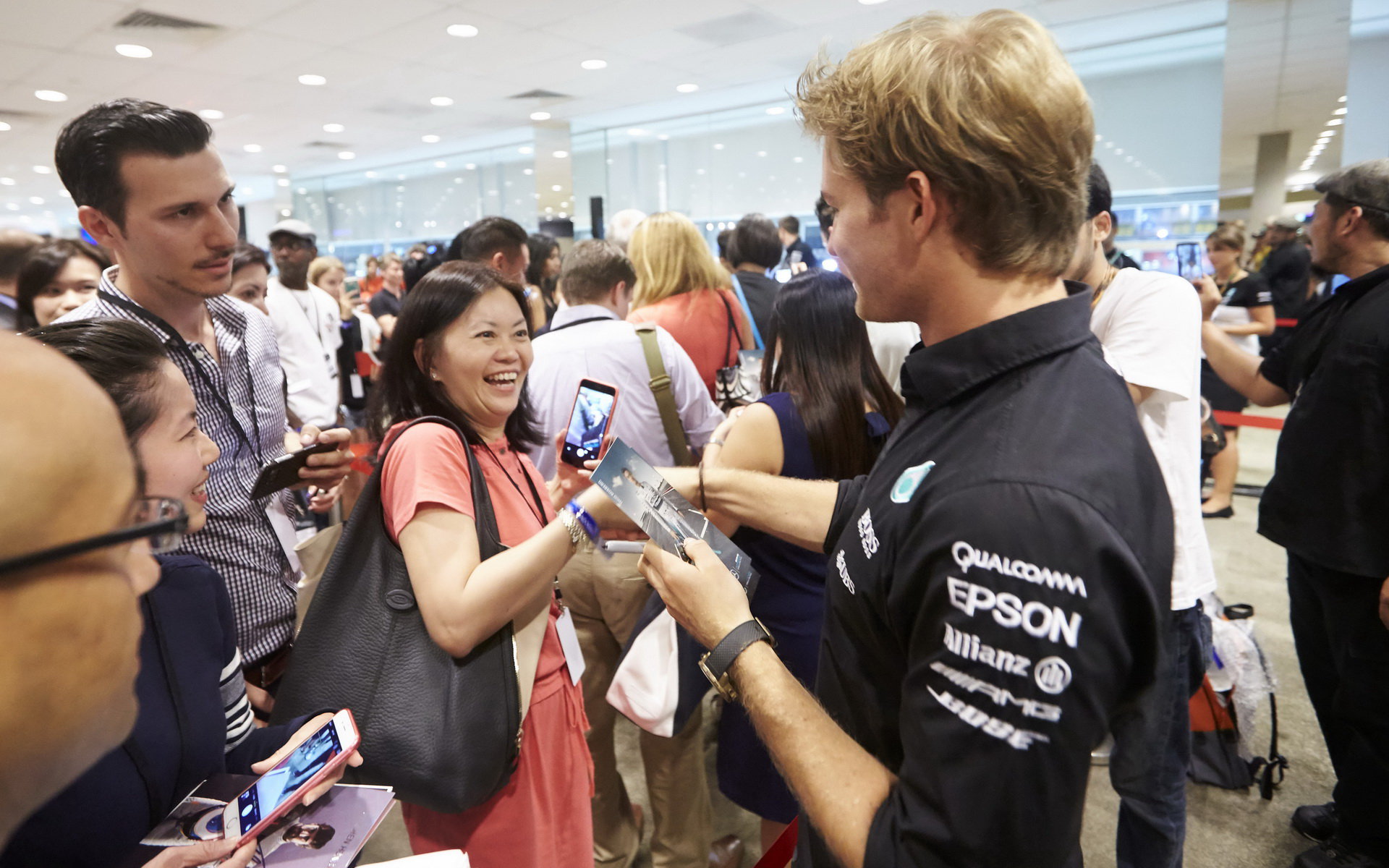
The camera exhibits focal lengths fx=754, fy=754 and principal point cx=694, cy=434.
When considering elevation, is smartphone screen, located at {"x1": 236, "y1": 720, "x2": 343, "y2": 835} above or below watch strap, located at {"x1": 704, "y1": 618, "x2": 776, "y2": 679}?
below

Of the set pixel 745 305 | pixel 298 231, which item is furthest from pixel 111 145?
pixel 298 231

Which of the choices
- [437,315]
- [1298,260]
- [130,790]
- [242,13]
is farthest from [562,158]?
[130,790]

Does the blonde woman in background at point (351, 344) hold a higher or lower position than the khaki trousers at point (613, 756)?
higher

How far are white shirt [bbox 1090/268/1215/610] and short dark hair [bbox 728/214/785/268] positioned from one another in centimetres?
223

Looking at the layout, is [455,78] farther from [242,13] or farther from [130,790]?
[130,790]

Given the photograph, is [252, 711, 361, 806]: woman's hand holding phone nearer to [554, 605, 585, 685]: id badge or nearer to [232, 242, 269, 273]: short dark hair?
[554, 605, 585, 685]: id badge

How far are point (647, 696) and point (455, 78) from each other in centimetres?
813

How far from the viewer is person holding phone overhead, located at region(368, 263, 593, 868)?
1272mm

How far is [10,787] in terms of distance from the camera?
1.43 feet

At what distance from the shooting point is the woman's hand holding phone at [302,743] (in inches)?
42.4

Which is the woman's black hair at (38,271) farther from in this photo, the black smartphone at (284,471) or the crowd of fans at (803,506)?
the black smartphone at (284,471)

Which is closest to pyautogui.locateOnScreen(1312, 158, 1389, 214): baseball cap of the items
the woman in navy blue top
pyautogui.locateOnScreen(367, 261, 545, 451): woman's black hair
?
the woman in navy blue top

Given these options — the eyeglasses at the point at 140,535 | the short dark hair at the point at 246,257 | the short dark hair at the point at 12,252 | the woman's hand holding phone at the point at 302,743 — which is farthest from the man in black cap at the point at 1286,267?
the short dark hair at the point at 12,252

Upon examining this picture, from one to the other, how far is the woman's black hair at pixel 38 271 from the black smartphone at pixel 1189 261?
4025 mm
